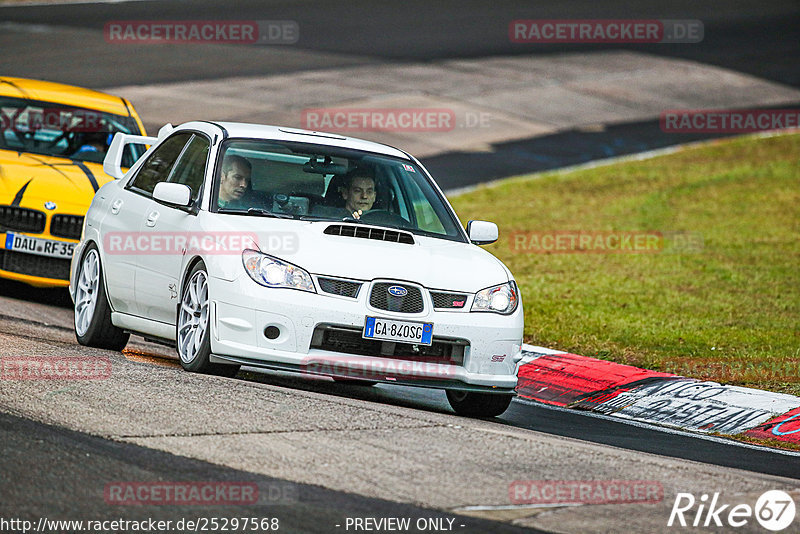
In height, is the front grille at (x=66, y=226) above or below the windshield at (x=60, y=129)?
below

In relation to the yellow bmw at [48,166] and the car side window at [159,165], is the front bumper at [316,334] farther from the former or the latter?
the yellow bmw at [48,166]

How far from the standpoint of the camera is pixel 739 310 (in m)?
13.1

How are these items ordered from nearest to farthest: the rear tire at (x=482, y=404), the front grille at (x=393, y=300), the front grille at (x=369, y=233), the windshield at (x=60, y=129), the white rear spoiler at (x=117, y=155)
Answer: the front grille at (x=393, y=300) → the front grille at (x=369, y=233) → the rear tire at (x=482, y=404) → the white rear spoiler at (x=117, y=155) → the windshield at (x=60, y=129)

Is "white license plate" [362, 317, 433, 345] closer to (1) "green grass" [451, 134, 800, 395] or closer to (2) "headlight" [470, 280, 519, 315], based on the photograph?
(2) "headlight" [470, 280, 519, 315]

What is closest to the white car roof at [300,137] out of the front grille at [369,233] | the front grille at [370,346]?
the front grille at [369,233]

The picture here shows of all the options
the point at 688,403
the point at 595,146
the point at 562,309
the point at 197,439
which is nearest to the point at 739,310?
the point at 562,309

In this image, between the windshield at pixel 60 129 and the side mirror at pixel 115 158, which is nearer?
the side mirror at pixel 115 158

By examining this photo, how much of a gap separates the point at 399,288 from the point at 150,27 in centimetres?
2781

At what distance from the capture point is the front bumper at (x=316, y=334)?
774 centimetres

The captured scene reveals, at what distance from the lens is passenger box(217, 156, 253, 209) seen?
8.55 meters

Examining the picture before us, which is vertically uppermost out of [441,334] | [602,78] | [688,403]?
[602,78]

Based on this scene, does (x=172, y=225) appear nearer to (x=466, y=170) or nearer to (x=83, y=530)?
(x=83, y=530)

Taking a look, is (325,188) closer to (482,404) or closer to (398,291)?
(398,291)

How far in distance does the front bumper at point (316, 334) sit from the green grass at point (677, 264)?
3.15m
